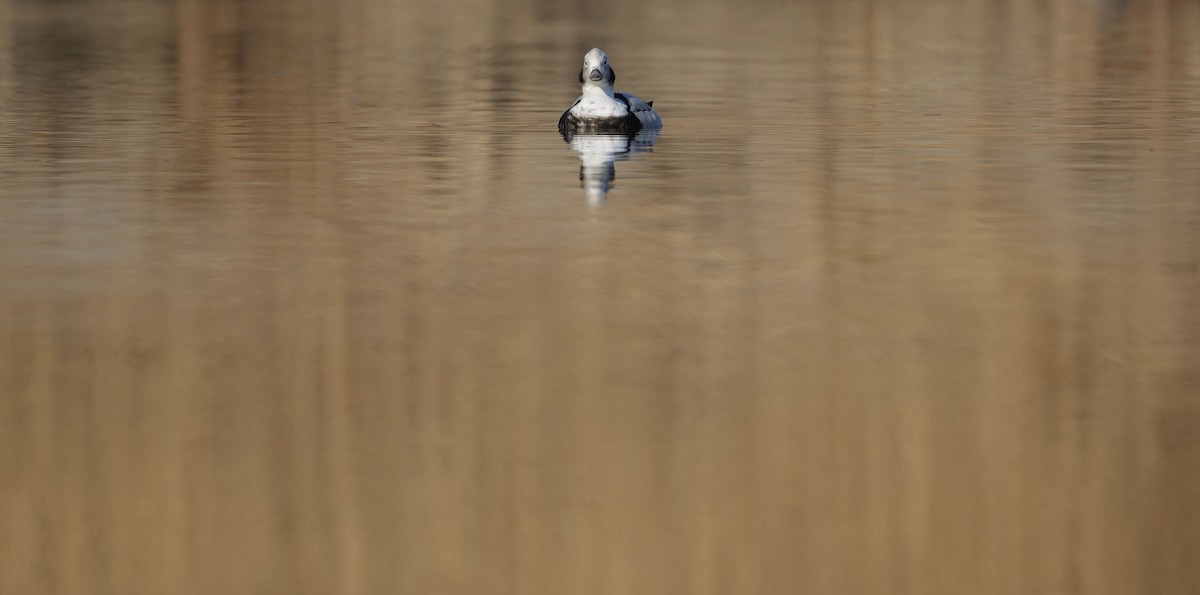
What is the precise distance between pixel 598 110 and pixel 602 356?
10267 mm

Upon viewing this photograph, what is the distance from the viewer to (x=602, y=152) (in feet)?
61.7

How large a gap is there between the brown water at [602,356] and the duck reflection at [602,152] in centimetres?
8

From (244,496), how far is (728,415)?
2036 mm

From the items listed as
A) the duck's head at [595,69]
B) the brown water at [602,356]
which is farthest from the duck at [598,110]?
the brown water at [602,356]

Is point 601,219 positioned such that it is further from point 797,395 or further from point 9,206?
point 797,395

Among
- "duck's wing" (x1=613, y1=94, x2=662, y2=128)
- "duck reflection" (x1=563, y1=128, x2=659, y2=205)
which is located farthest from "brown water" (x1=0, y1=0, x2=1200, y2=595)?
"duck's wing" (x1=613, y1=94, x2=662, y2=128)

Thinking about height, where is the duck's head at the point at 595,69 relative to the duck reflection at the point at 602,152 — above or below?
above

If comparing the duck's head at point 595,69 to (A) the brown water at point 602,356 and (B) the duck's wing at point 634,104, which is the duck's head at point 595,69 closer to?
(B) the duck's wing at point 634,104

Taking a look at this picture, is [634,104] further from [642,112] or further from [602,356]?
[602,356]

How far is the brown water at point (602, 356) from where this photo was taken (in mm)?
7426

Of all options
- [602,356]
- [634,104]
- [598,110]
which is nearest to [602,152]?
[598,110]

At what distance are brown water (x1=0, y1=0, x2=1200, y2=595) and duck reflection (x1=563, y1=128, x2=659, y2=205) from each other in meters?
0.08

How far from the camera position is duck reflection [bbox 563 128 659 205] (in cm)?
1619

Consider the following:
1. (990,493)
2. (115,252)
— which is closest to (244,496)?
(990,493)
